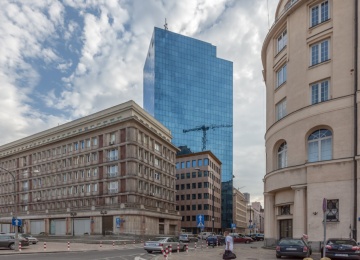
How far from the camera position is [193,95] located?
132125 millimetres

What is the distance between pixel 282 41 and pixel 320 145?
10.8 m

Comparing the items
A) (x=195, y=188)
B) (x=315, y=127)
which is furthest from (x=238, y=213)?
(x=315, y=127)

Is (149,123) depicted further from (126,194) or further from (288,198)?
(288,198)

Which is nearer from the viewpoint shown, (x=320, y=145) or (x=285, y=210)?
(x=320, y=145)

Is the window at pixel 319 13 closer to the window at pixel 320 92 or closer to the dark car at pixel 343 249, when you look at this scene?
the window at pixel 320 92

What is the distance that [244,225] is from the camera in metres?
171

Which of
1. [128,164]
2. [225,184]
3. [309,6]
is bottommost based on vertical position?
[225,184]

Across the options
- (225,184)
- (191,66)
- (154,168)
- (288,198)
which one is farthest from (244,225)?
(288,198)

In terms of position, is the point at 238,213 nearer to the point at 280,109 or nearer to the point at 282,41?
the point at 280,109

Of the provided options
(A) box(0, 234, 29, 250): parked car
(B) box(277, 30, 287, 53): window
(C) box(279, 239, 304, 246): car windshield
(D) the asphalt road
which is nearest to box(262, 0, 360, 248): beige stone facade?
(B) box(277, 30, 287, 53): window

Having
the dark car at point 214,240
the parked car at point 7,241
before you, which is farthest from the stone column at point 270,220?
the parked car at point 7,241

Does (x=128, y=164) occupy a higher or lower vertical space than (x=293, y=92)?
lower

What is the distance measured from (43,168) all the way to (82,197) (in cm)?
1655

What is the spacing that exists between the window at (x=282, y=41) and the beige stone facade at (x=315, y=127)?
101 mm
